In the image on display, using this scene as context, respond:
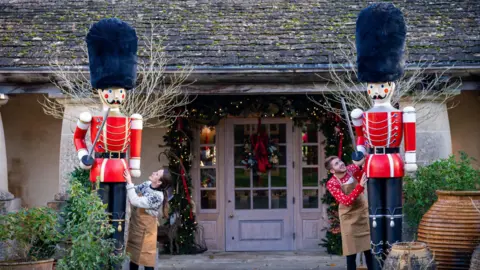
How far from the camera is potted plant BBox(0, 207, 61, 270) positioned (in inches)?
276

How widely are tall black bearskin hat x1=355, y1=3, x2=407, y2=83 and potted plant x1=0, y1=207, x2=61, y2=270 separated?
3418mm

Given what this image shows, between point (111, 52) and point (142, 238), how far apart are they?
2.00 m

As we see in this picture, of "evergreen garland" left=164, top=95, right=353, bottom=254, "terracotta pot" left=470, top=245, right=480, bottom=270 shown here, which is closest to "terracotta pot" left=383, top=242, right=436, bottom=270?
"terracotta pot" left=470, top=245, right=480, bottom=270

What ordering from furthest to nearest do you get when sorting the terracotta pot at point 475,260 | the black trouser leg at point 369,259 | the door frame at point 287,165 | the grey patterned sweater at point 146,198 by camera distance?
the door frame at point 287,165, the black trouser leg at point 369,259, the grey patterned sweater at point 146,198, the terracotta pot at point 475,260

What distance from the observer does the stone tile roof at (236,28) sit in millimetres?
9977

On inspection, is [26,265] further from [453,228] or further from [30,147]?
[30,147]

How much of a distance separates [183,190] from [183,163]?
434mm

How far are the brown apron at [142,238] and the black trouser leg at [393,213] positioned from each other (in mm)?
2462

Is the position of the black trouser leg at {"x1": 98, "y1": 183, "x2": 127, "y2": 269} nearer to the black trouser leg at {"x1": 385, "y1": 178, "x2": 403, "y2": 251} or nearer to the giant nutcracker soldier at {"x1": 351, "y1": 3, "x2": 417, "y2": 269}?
the giant nutcracker soldier at {"x1": 351, "y1": 3, "x2": 417, "y2": 269}

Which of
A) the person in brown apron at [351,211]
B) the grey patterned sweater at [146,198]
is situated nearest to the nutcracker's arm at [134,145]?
the grey patterned sweater at [146,198]

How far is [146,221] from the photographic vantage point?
7832mm

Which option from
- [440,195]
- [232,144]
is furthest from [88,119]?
[232,144]

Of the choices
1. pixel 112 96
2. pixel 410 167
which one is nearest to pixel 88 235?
pixel 112 96

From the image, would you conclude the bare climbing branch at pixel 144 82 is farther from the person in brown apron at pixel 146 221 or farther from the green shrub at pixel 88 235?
the green shrub at pixel 88 235
